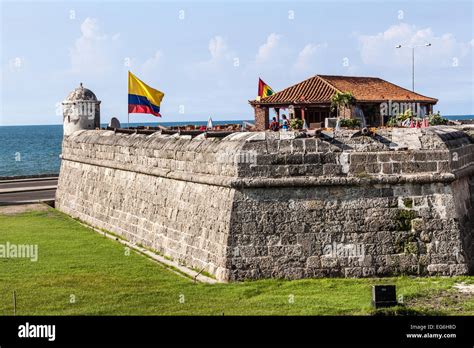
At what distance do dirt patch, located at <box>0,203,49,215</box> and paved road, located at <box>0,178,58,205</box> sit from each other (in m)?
1.00

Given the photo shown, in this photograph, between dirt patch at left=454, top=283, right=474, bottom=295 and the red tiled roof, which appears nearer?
dirt patch at left=454, top=283, right=474, bottom=295

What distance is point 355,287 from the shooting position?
1416cm

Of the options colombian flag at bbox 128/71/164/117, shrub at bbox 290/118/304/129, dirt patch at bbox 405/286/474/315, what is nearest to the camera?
dirt patch at bbox 405/286/474/315

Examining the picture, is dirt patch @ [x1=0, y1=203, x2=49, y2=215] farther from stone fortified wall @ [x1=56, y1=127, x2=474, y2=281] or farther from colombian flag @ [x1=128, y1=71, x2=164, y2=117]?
stone fortified wall @ [x1=56, y1=127, x2=474, y2=281]

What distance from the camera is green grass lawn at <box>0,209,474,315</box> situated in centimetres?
1267

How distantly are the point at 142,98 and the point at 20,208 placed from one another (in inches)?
233

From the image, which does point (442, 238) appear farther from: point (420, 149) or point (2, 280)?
point (2, 280)

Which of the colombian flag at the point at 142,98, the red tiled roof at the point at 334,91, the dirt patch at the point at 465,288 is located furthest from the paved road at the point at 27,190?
the dirt patch at the point at 465,288

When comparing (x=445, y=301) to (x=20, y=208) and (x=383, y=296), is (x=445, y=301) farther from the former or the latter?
(x=20, y=208)

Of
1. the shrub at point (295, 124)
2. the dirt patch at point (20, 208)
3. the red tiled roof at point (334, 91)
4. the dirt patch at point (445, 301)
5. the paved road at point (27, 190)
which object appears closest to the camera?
the dirt patch at point (445, 301)

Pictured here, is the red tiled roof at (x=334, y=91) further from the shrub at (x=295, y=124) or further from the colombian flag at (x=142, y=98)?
the colombian flag at (x=142, y=98)

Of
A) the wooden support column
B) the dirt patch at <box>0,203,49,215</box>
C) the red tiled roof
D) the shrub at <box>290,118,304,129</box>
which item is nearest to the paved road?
the dirt patch at <box>0,203,49,215</box>

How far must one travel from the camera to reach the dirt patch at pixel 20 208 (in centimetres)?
2606

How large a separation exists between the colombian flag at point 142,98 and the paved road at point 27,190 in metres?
5.07
